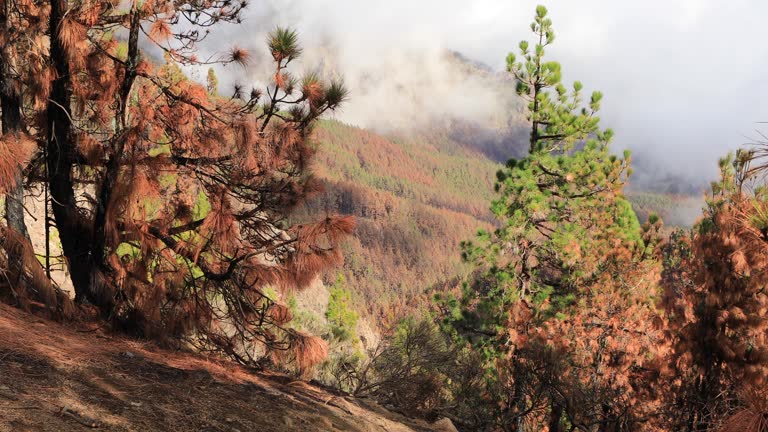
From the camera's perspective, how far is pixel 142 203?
5902 mm

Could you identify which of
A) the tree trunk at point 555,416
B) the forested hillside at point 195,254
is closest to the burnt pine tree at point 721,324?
the forested hillside at point 195,254

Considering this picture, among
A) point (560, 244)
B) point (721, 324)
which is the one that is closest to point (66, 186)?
point (721, 324)

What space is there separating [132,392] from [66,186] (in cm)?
329

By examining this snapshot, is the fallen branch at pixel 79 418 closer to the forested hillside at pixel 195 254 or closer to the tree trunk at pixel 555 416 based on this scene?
the forested hillside at pixel 195 254

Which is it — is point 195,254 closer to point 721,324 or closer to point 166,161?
point 166,161

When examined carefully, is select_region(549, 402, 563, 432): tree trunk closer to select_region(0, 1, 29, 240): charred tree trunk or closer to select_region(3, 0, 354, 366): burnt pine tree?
select_region(3, 0, 354, 366): burnt pine tree

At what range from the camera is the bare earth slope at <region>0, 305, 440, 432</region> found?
3150mm

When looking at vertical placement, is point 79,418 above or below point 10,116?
below

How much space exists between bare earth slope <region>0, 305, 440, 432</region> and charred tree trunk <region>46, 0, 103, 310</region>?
0.98m

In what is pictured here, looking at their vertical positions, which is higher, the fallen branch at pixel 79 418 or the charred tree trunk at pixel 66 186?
the charred tree trunk at pixel 66 186

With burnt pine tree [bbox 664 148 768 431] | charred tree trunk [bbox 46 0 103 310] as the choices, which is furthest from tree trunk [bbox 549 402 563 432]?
charred tree trunk [bbox 46 0 103 310]

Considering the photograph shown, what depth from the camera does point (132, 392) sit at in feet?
12.3

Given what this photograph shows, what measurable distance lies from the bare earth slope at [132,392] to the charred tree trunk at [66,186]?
978mm

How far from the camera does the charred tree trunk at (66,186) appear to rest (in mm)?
5801
